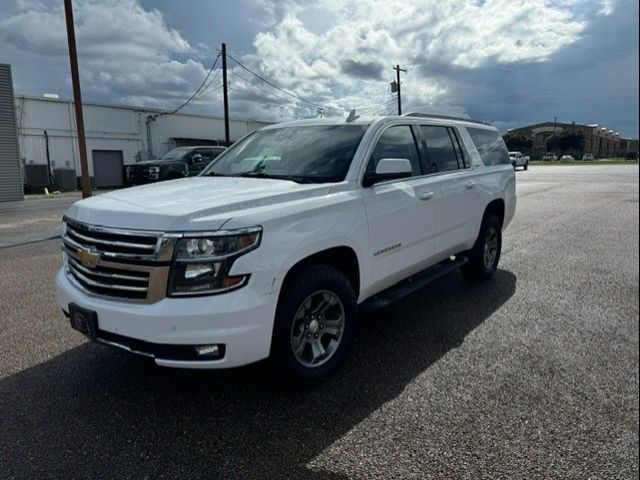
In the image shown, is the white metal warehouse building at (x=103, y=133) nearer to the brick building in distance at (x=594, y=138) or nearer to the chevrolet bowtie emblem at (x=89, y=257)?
the chevrolet bowtie emblem at (x=89, y=257)

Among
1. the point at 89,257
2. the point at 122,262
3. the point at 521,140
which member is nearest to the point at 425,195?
the point at 521,140

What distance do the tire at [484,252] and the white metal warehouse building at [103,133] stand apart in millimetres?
26759

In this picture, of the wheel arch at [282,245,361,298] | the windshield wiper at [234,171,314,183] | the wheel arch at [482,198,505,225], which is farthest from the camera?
the wheel arch at [482,198,505,225]

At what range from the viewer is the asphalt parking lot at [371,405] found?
8.21 ft

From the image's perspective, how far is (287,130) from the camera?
15.4 ft

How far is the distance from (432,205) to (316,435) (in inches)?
96.5

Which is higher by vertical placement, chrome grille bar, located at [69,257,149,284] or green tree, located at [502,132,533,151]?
green tree, located at [502,132,533,151]

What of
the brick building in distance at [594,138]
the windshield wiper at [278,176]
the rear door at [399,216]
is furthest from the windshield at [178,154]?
the brick building in distance at [594,138]

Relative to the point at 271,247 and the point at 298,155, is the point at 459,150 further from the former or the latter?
the point at 271,247

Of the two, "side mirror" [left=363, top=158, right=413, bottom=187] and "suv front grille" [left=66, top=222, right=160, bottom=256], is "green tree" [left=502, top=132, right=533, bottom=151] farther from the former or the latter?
"suv front grille" [left=66, top=222, right=160, bottom=256]

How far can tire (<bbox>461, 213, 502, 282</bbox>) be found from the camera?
18.5ft

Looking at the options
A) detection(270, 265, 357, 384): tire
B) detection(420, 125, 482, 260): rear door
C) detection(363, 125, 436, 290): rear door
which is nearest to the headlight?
detection(270, 265, 357, 384): tire

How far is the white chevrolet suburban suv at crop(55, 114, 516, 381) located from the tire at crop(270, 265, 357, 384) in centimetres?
1

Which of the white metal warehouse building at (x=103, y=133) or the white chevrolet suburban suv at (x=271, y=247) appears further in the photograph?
the white metal warehouse building at (x=103, y=133)
